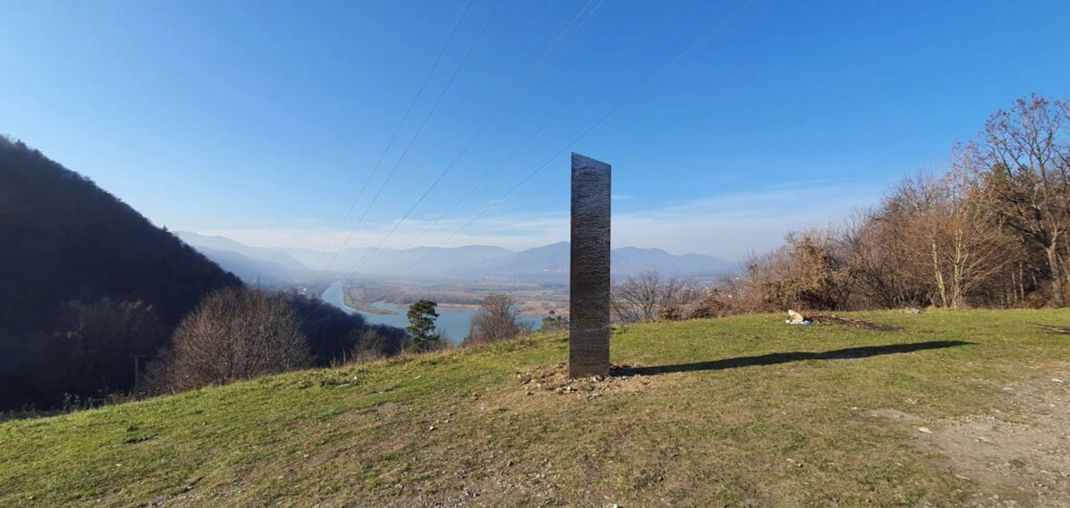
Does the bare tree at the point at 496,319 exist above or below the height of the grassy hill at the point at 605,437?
below

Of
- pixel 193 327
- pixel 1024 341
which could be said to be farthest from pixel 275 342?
pixel 1024 341

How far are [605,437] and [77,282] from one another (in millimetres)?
59775

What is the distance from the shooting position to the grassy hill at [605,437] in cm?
358

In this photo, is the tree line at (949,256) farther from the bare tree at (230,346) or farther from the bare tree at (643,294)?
the bare tree at (230,346)

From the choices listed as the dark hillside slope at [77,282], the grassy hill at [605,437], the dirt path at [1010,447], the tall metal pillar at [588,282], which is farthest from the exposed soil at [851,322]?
the dark hillside slope at [77,282]

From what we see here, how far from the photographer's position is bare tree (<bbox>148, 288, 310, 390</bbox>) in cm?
2852

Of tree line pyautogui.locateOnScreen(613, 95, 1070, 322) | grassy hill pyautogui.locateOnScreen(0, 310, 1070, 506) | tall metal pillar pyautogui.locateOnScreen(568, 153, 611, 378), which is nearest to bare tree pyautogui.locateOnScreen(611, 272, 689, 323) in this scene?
tree line pyautogui.locateOnScreen(613, 95, 1070, 322)

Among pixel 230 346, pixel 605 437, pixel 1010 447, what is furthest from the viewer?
pixel 230 346

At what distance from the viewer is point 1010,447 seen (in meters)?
4.16

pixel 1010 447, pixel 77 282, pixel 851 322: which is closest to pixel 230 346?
pixel 77 282

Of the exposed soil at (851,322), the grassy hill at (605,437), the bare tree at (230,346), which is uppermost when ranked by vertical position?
the exposed soil at (851,322)

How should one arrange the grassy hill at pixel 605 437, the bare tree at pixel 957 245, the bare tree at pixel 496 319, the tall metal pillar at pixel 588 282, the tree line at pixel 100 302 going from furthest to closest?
the bare tree at pixel 496 319, the tree line at pixel 100 302, the bare tree at pixel 957 245, the tall metal pillar at pixel 588 282, the grassy hill at pixel 605 437

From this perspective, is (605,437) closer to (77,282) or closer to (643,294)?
(643,294)

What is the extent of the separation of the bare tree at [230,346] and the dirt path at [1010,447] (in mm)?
30631
